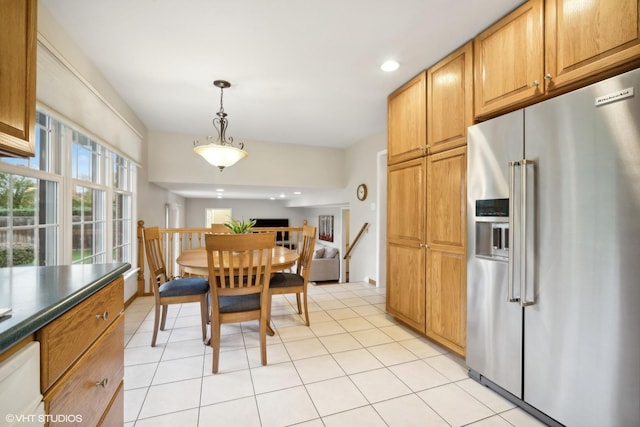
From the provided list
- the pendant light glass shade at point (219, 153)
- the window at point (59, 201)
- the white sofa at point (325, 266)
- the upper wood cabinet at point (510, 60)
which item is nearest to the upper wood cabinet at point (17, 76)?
the window at point (59, 201)

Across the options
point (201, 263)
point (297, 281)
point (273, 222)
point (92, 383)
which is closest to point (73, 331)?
point (92, 383)

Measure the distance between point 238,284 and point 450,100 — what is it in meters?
2.17

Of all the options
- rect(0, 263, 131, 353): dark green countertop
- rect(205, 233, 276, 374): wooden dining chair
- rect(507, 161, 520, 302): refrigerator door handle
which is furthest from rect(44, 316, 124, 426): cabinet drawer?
rect(507, 161, 520, 302): refrigerator door handle

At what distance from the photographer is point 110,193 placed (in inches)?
118

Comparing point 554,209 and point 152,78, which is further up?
point 152,78

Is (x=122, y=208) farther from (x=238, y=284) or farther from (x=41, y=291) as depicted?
(x=41, y=291)

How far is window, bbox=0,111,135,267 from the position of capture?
1.68m

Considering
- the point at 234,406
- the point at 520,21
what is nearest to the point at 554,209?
the point at 520,21

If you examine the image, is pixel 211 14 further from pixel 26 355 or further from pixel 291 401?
pixel 291 401

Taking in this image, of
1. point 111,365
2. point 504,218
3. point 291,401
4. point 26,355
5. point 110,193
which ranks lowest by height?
point 291,401

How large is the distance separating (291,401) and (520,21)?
2.70m

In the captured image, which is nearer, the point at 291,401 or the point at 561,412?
the point at 561,412

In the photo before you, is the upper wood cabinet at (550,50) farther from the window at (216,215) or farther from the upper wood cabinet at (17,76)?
the window at (216,215)

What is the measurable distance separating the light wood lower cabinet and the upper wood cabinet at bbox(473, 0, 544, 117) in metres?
2.39
